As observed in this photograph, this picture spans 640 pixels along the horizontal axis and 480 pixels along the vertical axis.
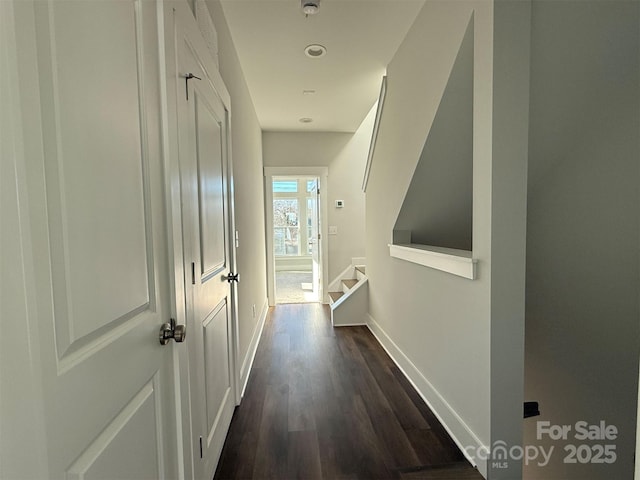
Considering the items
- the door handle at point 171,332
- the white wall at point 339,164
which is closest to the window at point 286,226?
the white wall at point 339,164

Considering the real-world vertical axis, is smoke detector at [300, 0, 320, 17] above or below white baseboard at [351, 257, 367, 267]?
above

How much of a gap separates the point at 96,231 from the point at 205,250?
810 mm

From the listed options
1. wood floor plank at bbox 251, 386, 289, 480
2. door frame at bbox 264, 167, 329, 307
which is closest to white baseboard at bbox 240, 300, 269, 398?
wood floor plank at bbox 251, 386, 289, 480

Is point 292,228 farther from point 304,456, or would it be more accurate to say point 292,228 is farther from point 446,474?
point 446,474

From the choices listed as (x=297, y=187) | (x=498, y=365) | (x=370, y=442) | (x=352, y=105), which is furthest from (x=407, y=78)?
(x=297, y=187)

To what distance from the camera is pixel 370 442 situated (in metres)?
1.76

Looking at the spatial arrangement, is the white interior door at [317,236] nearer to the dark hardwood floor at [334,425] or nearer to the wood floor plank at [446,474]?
the dark hardwood floor at [334,425]

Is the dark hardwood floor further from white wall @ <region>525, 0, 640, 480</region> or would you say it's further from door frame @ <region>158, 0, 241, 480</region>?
white wall @ <region>525, 0, 640, 480</region>

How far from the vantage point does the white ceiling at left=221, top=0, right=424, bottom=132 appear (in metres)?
2.07

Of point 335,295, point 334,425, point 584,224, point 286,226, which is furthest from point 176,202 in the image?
point 286,226

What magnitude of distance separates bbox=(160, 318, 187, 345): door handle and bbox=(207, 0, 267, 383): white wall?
1.36 m

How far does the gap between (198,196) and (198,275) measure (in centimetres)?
35

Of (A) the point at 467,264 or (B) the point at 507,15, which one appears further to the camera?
(A) the point at 467,264

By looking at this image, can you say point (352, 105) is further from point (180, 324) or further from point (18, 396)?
point (18, 396)
